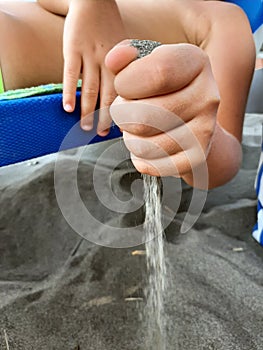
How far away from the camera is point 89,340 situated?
23.8 inches

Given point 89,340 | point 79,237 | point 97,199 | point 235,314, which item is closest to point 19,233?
point 79,237

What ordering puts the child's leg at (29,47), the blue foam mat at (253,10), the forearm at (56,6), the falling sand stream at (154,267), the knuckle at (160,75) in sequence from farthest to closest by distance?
the blue foam mat at (253,10) → the forearm at (56,6) → the child's leg at (29,47) → the falling sand stream at (154,267) → the knuckle at (160,75)

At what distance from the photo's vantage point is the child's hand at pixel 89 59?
690mm

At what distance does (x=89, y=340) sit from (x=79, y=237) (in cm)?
33

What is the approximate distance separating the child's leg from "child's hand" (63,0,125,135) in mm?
163

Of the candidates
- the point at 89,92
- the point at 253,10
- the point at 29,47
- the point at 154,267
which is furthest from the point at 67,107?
the point at 253,10

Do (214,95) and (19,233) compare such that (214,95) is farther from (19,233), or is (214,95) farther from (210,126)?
(19,233)

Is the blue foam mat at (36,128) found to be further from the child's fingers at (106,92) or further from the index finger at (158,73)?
the index finger at (158,73)

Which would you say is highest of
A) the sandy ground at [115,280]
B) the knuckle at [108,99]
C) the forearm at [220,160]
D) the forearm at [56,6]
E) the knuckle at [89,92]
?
the forearm at [56,6]

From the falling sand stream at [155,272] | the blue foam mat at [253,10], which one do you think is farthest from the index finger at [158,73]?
the blue foam mat at [253,10]

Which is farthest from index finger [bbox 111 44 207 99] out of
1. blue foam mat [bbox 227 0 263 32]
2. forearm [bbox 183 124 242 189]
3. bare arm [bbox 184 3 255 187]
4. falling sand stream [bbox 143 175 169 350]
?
blue foam mat [bbox 227 0 263 32]

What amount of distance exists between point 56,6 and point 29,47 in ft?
0.61

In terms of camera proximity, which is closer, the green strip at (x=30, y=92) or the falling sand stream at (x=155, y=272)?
the falling sand stream at (x=155, y=272)

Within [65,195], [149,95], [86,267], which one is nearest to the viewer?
[149,95]
